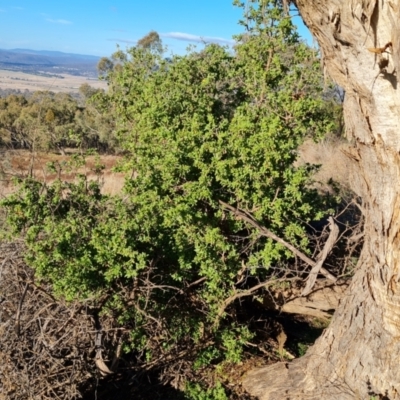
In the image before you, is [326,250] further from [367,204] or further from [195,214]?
[195,214]

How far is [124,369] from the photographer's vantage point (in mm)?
7277

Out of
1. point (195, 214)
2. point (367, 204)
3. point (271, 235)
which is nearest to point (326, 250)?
point (271, 235)

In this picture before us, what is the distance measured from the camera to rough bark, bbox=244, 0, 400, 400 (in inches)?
137

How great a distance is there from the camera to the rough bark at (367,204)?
11.4ft

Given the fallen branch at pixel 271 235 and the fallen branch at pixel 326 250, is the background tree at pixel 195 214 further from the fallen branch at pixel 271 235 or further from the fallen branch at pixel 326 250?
the fallen branch at pixel 326 250

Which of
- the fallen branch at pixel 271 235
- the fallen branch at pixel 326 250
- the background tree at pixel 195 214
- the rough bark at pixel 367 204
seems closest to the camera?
the rough bark at pixel 367 204

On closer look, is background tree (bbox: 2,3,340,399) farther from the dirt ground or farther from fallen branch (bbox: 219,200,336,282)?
the dirt ground

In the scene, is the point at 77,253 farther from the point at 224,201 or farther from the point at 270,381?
the point at 270,381

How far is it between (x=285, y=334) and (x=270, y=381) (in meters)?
2.11

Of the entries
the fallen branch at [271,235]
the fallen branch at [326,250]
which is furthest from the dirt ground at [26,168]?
the fallen branch at [326,250]

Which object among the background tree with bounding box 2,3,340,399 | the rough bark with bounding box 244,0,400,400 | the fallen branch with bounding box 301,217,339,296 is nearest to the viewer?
the rough bark with bounding box 244,0,400,400

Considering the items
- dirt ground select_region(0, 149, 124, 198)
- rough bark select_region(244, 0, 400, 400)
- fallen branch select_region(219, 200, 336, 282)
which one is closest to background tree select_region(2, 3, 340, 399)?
fallen branch select_region(219, 200, 336, 282)

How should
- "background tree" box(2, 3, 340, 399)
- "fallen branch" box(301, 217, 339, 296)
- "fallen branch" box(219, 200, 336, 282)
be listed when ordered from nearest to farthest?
"background tree" box(2, 3, 340, 399)
"fallen branch" box(301, 217, 339, 296)
"fallen branch" box(219, 200, 336, 282)

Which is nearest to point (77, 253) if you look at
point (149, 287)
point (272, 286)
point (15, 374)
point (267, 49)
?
point (149, 287)
